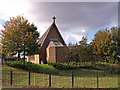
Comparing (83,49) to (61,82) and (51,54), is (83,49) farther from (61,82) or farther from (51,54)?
(61,82)

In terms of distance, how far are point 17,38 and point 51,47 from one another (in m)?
9.64

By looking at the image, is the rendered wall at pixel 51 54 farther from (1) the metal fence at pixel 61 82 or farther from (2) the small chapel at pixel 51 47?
(1) the metal fence at pixel 61 82

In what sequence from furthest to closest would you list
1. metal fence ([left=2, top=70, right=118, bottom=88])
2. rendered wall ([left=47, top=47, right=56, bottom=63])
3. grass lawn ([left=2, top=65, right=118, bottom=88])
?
rendered wall ([left=47, top=47, right=56, bottom=63])
grass lawn ([left=2, top=65, right=118, bottom=88])
metal fence ([left=2, top=70, right=118, bottom=88])

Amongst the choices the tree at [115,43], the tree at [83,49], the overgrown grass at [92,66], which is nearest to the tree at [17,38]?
the overgrown grass at [92,66]

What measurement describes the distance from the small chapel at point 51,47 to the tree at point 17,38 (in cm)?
544

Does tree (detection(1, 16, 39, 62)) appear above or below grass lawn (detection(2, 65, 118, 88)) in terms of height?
above

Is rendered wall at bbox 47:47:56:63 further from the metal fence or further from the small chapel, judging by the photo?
the metal fence

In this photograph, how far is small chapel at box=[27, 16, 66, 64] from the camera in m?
27.6

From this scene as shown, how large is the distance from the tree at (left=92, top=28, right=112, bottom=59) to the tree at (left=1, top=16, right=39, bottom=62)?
41.6 ft

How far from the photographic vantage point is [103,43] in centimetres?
2612

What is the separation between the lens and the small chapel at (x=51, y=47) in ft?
90.5

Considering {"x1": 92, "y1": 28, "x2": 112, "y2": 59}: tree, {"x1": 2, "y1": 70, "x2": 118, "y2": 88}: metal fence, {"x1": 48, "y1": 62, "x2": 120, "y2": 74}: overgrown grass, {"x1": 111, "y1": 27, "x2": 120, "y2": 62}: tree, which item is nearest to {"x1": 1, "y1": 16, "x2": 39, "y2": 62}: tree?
{"x1": 48, "y1": 62, "x2": 120, "y2": 74}: overgrown grass

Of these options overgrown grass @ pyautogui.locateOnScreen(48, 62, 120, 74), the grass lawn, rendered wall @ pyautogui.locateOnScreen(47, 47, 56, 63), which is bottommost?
the grass lawn

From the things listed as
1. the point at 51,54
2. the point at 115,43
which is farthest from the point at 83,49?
the point at 51,54
